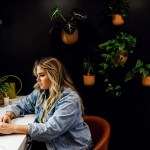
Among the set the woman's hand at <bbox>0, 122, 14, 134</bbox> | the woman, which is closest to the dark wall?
the woman

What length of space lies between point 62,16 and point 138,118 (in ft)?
4.95

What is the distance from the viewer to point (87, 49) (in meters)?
3.22

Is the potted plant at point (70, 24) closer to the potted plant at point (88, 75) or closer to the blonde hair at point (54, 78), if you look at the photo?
the potted plant at point (88, 75)

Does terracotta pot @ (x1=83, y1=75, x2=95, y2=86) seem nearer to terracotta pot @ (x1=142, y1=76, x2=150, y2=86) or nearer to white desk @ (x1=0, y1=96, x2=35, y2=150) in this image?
terracotta pot @ (x1=142, y1=76, x2=150, y2=86)

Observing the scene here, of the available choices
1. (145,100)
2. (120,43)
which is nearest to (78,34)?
(120,43)

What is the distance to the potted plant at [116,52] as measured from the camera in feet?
9.64

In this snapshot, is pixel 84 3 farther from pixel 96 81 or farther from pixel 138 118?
pixel 138 118

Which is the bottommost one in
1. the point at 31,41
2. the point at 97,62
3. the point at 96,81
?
the point at 96,81

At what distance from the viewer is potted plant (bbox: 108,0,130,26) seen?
298cm

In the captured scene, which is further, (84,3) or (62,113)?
(84,3)

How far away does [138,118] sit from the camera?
3.32 metres

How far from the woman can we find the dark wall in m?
1.04

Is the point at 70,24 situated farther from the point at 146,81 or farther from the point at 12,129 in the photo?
the point at 12,129

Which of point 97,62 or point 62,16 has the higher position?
point 62,16
